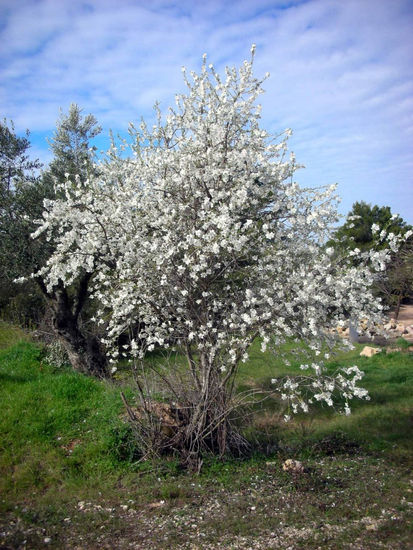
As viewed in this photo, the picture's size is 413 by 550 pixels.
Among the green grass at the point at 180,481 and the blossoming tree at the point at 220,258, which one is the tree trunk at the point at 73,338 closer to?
the green grass at the point at 180,481

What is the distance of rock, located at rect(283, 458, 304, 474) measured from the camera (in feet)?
20.8

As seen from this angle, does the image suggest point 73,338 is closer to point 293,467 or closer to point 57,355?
point 57,355

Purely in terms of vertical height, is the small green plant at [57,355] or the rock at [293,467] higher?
the small green plant at [57,355]

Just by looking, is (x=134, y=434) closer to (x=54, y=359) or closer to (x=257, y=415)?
(x=257, y=415)

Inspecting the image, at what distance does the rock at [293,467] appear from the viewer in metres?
6.34

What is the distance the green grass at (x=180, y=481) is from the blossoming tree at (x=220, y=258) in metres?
0.82

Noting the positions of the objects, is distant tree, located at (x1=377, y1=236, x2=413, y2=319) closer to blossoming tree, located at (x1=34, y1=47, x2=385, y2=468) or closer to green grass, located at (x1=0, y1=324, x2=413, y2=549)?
green grass, located at (x1=0, y1=324, x2=413, y2=549)

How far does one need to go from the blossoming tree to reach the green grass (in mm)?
818

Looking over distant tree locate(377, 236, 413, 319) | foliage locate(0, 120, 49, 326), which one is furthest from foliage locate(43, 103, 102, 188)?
distant tree locate(377, 236, 413, 319)

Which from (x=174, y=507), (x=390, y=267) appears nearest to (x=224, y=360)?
(x=174, y=507)

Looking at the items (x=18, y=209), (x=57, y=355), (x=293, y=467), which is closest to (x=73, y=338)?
(x=57, y=355)

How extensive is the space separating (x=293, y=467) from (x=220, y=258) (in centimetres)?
312

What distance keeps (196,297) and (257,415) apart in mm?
3730

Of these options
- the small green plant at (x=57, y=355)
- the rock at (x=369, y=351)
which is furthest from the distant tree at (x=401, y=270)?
the small green plant at (x=57, y=355)
